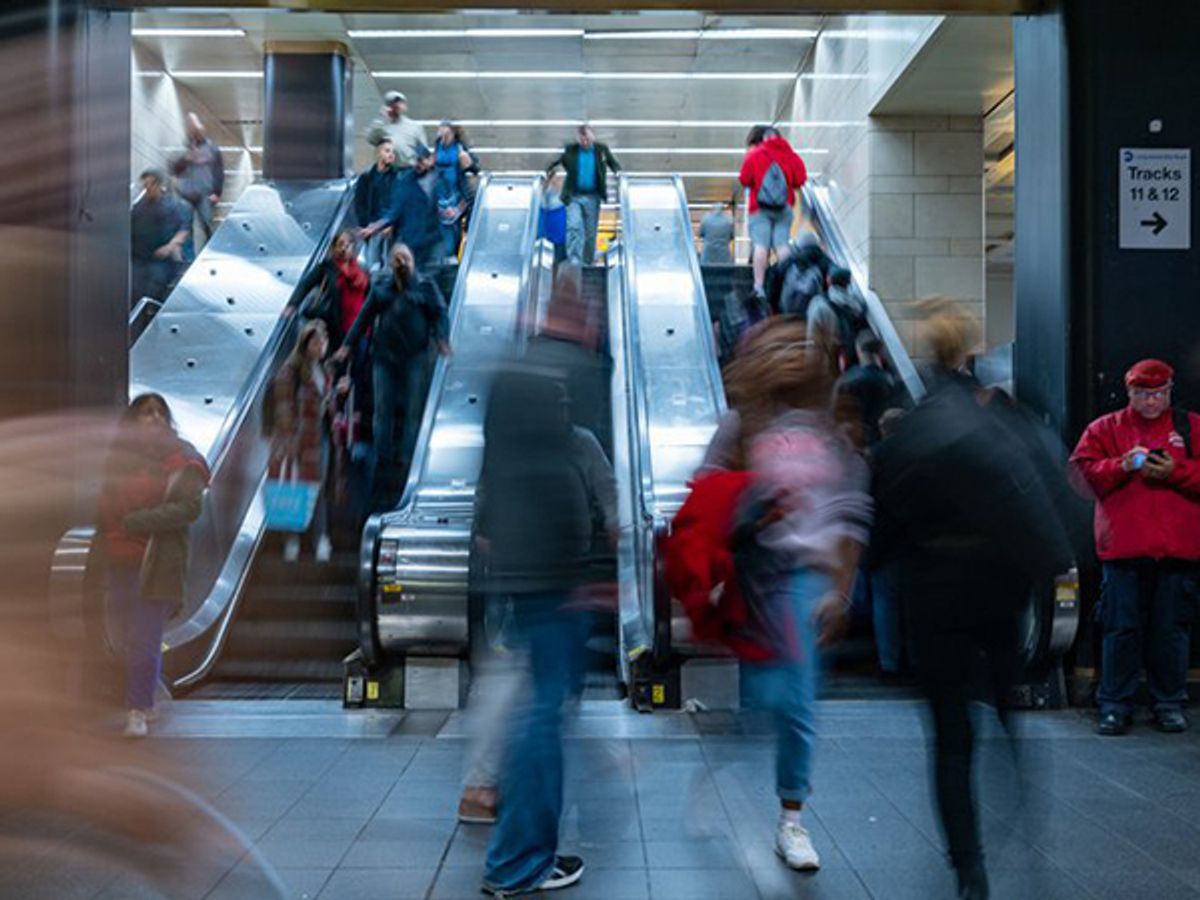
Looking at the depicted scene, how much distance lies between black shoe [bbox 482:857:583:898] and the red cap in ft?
12.2

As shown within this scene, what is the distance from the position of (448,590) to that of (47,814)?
2662 mm

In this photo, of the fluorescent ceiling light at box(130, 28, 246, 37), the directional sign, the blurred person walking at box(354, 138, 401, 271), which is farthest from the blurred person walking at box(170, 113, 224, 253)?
the directional sign

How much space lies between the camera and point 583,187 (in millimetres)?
14742

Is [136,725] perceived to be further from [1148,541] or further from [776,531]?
[1148,541]

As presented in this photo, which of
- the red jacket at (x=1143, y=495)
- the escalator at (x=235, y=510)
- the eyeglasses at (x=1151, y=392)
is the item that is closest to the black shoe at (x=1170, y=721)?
the red jacket at (x=1143, y=495)

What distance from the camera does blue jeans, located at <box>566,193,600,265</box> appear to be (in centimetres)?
1475

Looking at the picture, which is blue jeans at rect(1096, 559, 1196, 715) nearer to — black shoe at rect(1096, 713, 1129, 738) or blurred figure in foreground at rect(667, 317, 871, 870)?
black shoe at rect(1096, 713, 1129, 738)

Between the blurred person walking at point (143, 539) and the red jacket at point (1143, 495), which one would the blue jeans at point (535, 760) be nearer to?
the blurred person walking at point (143, 539)

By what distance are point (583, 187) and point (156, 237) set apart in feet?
14.3

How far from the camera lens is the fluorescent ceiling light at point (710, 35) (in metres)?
18.0

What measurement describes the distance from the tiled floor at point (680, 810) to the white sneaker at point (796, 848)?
0.19 ft

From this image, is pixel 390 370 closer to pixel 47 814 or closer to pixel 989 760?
pixel 47 814

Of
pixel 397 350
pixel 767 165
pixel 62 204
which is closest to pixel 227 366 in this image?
pixel 397 350

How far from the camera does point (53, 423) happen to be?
23.1ft
